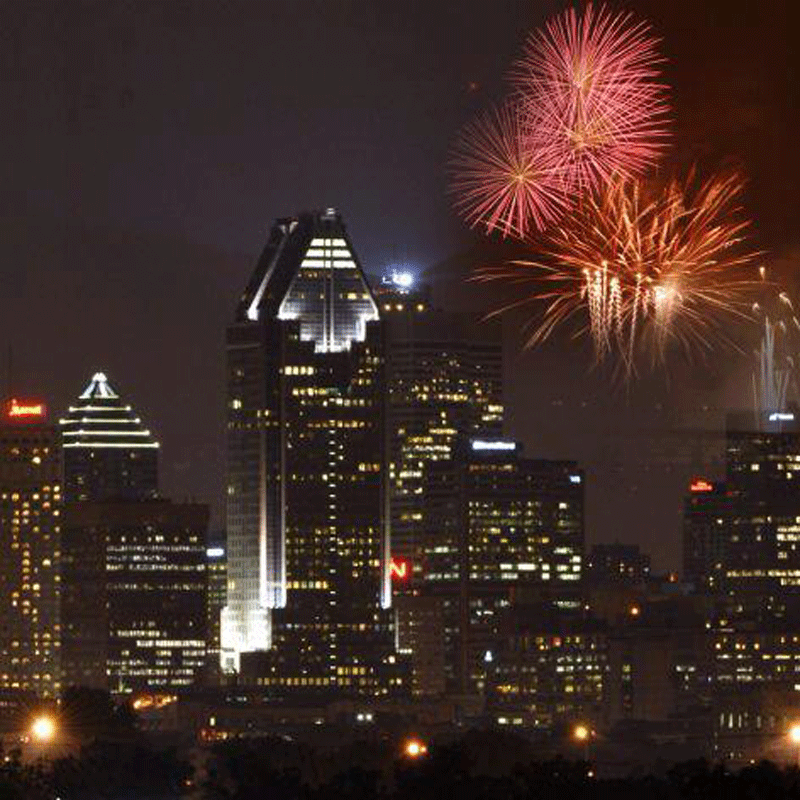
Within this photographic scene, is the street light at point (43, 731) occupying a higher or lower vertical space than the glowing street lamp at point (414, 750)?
higher

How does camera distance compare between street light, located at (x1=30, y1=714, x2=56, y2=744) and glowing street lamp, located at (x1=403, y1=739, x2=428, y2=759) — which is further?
street light, located at (x1=30, y1=714, x2=56, y2=744)

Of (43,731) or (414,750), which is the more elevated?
(43,731)

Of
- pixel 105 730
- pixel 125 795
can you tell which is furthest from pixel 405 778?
pixel 105 730

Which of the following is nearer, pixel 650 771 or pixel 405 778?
pixel 405 778


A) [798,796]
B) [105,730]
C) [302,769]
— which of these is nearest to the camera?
[798,796]

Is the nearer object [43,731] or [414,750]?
[414,750]

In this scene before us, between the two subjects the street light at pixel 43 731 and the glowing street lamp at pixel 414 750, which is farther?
the street light at pixel 43 731

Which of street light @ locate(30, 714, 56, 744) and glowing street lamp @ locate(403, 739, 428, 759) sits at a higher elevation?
street light @ locate(30, 714, 56, 744)

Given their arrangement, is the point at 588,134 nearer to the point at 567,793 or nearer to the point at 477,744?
the point at 567,793
